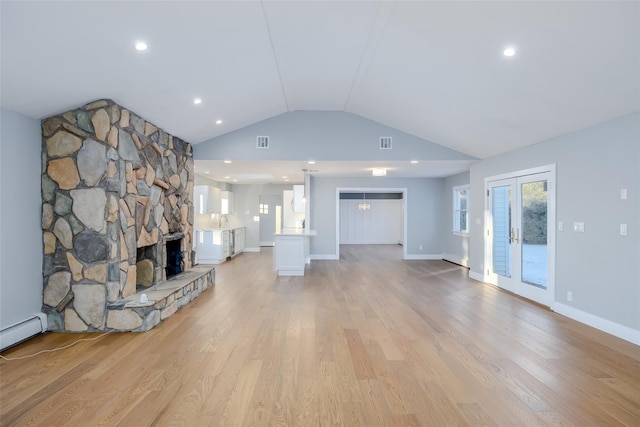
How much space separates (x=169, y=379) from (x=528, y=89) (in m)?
4.61

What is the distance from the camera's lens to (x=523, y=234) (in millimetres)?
5324

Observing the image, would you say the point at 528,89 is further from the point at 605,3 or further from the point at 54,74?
the point at 54,74

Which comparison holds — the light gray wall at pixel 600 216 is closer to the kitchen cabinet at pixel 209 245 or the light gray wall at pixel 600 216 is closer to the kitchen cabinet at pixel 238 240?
the kitchen cabinet at pixel 209 245

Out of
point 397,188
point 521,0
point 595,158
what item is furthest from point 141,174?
point 397,188

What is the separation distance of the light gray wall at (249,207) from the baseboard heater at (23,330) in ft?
24.8

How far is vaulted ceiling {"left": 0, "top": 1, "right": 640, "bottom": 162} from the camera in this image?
2717 mm

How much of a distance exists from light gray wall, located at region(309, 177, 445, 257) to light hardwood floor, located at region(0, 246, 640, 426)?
474cm

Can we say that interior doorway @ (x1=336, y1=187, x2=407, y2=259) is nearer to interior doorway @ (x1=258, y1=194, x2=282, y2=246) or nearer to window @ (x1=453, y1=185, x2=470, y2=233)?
interior doorway @ (x1=258, y1=194, x2=282, y2=246)

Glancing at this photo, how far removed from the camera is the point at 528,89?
378 cm

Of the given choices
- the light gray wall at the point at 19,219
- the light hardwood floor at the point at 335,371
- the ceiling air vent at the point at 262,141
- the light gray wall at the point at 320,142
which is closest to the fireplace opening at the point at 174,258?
the light hardwood floor at the point at 335,371

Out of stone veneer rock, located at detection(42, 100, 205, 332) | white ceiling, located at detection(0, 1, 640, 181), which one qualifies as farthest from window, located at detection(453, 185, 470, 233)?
stone veneer rock, located at detection(42, 100, 205, 332)

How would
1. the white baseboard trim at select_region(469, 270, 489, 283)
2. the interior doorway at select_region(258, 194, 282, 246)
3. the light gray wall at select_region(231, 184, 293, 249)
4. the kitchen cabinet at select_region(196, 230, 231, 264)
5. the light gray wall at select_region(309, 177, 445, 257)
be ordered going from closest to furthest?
1. the white baseboard trim at select_region(469, 270, 489, 283)
2. the kitchen cabinet at select_region(196, 230, 231, 264)
3. the light gray wall at select_region(309, 177, 445, 257)
4. the light gray wall at select_region(231, 184, 293, 249)
5. the interior doorway at select_region(258, 194, 282, 246)

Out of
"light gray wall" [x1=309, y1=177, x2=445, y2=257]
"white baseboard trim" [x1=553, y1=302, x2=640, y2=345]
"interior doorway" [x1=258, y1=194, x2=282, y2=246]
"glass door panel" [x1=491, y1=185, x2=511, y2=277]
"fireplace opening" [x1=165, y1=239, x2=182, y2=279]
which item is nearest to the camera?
"white baseboard trim" [x1=553, y1=302, x2=640, y2=345]

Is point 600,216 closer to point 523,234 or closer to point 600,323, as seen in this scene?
point 600,323
